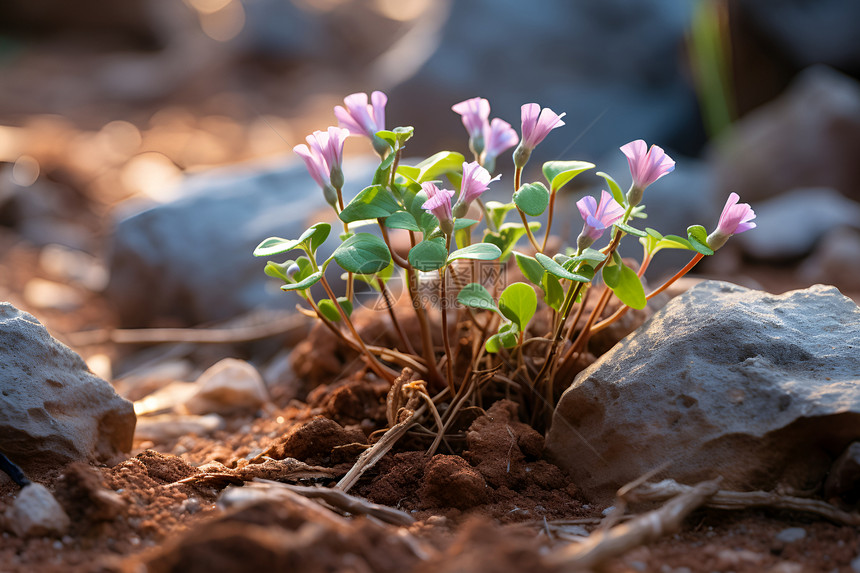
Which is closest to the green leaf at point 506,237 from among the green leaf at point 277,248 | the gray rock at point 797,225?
the green leaf at point 277,248

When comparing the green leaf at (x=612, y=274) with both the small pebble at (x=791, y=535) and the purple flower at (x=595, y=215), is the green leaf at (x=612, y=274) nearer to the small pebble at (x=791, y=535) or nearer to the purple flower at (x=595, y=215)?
the purple flower at (x=595, y=215)

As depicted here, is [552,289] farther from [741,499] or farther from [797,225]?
[797,225]

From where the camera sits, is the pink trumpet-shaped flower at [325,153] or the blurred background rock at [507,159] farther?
the blurred background rock at [507,159]

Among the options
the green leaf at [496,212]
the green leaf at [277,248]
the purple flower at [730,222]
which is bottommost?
the purple flower at [730,222]

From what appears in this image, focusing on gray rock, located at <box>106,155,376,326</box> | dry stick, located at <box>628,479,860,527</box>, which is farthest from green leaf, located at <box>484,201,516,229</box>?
gray rock, located at <box>106,155,376,326</box>

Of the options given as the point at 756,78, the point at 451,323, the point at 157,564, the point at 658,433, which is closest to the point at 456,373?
the point at 451,323

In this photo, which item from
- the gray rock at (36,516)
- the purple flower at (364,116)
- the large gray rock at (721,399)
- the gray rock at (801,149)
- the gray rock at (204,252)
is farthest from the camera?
the gray rock at (801,149)
